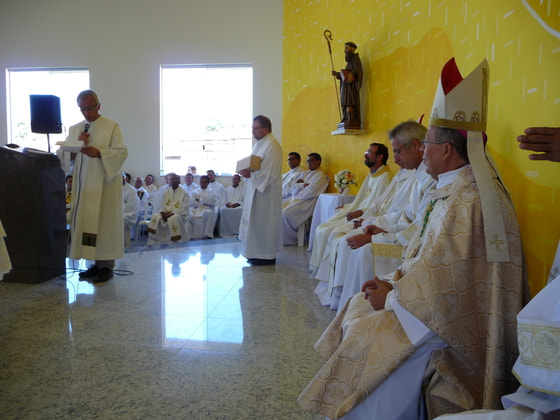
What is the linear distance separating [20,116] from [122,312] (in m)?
10.2

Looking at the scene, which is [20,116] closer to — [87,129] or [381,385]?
[87,129]

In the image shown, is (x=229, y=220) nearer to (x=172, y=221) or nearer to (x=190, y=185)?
(x=190, y=185)

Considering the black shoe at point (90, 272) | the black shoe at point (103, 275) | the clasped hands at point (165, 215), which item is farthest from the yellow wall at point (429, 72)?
the black shoe at point (90, 272)

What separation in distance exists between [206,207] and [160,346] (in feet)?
22.6

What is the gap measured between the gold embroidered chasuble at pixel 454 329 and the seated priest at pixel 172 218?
7.02 m

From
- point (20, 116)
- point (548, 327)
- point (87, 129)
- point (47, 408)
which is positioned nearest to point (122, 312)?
point (47, 408)

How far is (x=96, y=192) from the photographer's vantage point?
4375mm

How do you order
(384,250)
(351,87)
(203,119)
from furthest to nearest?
1. (203,119)
2. (351,87)
3. (384,250)

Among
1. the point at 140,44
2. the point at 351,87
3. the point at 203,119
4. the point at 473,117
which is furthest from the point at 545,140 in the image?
the point at 140,44

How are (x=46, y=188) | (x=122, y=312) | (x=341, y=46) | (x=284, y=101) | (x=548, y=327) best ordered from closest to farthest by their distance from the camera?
(x=548, y=327)
(x=122, y=312)
(x=46, y=188)
(x=341, y=46)
(x=284, y=101)

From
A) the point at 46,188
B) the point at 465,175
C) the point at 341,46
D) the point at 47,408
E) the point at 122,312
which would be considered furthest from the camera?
the point at 341,46

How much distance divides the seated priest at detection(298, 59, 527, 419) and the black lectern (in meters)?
3.43

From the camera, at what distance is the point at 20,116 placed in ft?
38.3

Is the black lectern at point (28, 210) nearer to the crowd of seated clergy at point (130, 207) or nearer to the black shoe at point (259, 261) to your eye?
the black shoe at point (259, 261)
